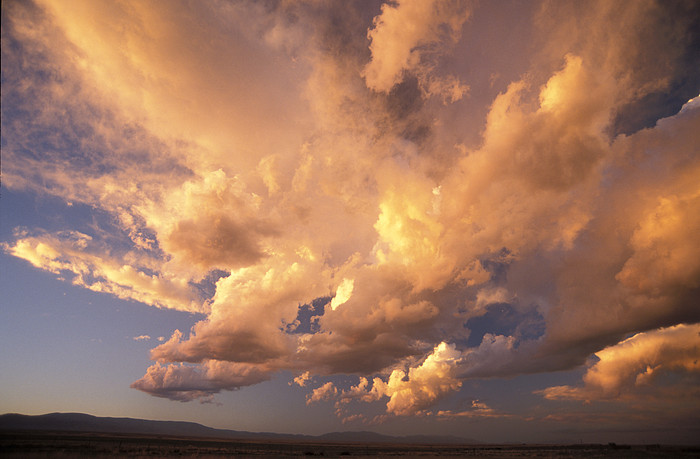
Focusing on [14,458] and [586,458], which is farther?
[586,458]

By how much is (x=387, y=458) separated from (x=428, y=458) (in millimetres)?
10464

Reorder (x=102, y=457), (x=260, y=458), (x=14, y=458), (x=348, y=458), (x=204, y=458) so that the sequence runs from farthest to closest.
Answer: (x=348, y=458), (x=260, y=458), (x=204, y=458), (x=102, y=457), (x=14, y=458)

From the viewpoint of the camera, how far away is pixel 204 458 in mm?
59625

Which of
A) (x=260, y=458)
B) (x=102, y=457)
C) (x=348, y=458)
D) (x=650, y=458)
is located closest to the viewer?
(x=102, y=457)

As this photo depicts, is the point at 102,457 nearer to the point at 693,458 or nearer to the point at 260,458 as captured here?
the point at 260,458

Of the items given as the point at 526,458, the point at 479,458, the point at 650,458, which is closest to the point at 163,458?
the point at 479,458

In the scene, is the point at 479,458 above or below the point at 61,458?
below

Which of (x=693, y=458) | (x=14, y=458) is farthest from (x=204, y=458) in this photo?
(x=693, y=458)

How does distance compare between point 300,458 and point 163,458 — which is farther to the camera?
point 300,458

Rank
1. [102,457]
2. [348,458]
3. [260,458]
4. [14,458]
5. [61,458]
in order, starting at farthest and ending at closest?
1. [348,458]
2. [260,458]
3. [102,457]
4. [61,458]
5. [14,458]

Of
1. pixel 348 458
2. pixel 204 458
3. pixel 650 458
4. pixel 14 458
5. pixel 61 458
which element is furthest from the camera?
pixel 650 458

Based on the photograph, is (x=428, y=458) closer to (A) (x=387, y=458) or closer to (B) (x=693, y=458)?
(A) (x=387, y=458)

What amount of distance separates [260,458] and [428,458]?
124 ft

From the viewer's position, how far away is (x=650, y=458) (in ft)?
248
